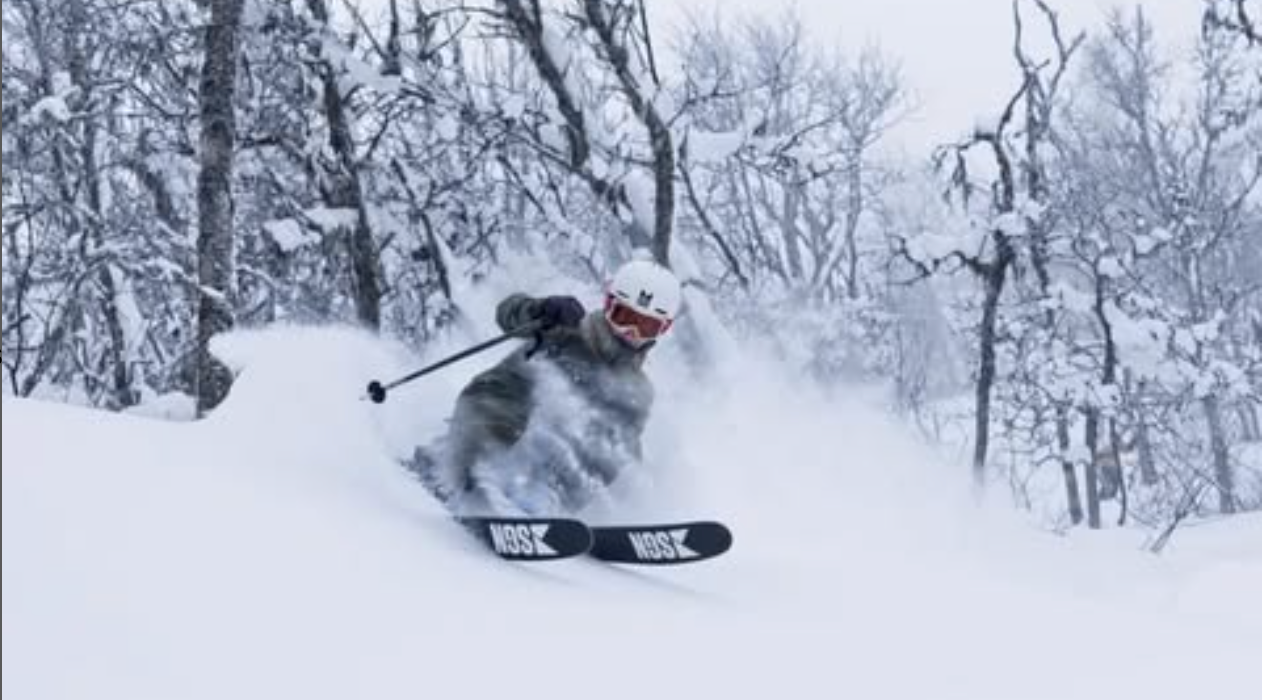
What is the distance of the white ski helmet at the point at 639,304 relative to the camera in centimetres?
495

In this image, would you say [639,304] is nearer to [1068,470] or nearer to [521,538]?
[521,538]

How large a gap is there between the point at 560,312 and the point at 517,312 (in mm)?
294

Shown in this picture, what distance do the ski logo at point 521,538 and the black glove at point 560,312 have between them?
1.15m

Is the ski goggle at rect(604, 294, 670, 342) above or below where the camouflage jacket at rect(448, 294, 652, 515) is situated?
above

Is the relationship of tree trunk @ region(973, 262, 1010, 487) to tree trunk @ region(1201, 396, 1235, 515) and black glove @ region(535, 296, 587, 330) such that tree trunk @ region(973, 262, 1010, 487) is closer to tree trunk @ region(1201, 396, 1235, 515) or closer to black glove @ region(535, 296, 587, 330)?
tree trunk @ region(1201, 396, 1235, 515)

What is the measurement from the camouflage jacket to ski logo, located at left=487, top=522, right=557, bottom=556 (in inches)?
21.6

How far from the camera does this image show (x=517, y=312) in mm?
5125

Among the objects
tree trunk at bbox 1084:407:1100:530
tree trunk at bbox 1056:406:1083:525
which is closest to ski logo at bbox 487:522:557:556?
tree trunk at bbox 1084:407:1100:530

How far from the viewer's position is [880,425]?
10445mm

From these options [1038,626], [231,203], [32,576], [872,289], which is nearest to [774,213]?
[872,289]

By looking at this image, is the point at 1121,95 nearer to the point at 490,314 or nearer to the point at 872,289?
the point at 872,289

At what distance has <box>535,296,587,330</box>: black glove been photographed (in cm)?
489

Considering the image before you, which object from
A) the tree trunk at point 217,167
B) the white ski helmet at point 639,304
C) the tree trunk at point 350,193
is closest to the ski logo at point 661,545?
the white ski helmet at point 639,304

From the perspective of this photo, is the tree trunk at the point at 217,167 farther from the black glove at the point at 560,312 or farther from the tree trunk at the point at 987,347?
the tree trunk at the point at 987,347
